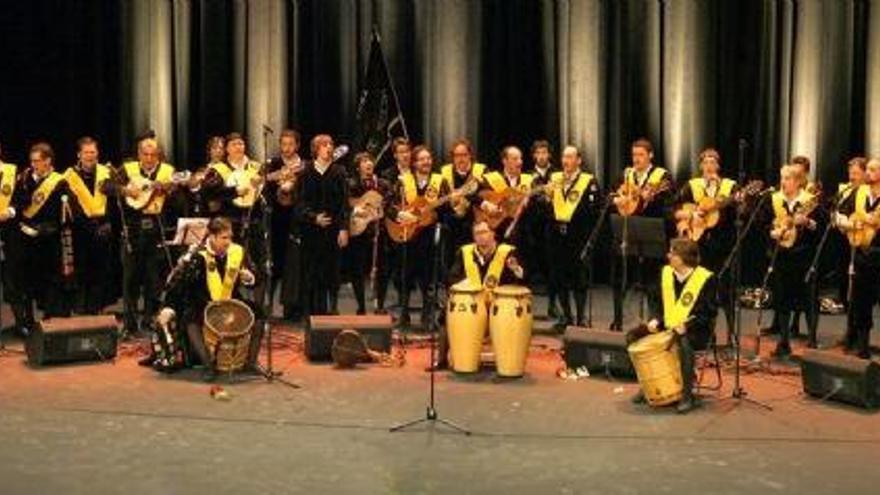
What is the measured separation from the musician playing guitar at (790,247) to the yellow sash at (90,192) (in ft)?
21.5

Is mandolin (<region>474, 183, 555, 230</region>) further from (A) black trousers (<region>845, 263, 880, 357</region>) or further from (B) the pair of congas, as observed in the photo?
(A) black trousers (<region>845, 263, 880, 357</region>)

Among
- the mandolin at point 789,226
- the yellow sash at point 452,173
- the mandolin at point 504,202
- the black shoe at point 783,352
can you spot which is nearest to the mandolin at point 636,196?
the mandolin at point 504,202

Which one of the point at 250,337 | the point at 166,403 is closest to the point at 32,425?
the point at 166,403

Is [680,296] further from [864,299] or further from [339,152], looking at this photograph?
[339,152]

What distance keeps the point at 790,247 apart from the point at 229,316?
16.7ft

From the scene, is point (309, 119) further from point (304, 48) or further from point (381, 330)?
point (381, 330)

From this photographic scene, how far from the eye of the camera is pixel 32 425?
934cm

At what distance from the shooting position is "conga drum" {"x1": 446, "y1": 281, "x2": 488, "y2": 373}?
11.2m

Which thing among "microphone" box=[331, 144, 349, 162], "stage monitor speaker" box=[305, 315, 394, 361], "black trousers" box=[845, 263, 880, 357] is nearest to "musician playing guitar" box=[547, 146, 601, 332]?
"microphone" box=[331, 144, 349, 162]

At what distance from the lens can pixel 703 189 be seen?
12492mm

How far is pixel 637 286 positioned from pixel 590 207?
81.3 inches

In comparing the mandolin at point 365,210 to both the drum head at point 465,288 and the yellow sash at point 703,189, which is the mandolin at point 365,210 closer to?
the drum head at point 465,288

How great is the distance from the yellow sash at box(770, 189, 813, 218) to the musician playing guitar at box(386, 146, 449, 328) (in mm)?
3264

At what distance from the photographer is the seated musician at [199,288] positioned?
1124cm
